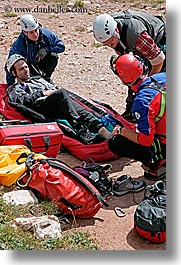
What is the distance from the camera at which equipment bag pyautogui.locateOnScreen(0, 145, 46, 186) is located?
4695mm

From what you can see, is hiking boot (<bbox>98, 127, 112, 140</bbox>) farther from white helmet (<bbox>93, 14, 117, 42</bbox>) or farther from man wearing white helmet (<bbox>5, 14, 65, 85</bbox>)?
man wearing white helmet (<bbox>5, 14, 65, 85</bbox>)

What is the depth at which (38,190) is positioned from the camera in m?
4.69

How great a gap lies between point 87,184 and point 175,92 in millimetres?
993

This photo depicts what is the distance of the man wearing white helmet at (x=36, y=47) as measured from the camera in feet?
20.9

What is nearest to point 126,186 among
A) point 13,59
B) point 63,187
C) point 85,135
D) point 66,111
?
point 63,187

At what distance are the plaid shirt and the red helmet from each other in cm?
→ 65

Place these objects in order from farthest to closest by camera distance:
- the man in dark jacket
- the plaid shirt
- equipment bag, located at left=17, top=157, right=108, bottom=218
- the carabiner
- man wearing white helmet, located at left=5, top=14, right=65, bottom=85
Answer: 1. man wearing white helmet, located at left=5, top=14, right=65, bottom=85
2. the man in dark jacket
3. the plaid shirt
4. the carabiner
5. equipment bag, located at left=17, top=157, right=108, bottom=218

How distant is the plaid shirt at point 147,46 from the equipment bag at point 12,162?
147 cm

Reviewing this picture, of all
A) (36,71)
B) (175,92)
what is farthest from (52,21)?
(175,92)

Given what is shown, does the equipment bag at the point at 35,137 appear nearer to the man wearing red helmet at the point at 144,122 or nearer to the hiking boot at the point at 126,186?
the man wearing red helmet at the point at 144,122

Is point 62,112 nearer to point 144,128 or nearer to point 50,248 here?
point 144,128

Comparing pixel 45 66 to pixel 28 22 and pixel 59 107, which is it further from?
pixel 59 107

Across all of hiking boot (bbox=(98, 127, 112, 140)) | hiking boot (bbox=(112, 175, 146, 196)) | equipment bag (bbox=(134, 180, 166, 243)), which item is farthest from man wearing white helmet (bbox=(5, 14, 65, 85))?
equipment bag (bbox=(134, 180, 166, 243))

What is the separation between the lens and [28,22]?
6.32 meters
